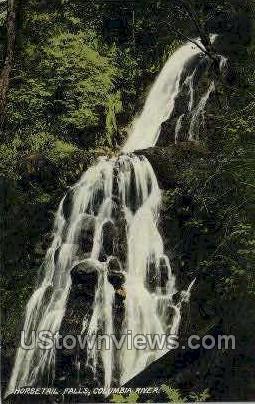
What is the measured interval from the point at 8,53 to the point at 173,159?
91.9 inches

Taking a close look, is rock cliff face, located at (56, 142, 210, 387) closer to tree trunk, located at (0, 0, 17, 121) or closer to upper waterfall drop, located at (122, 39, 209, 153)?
upper waterfall drop, located at (122, 39, 209, 153)

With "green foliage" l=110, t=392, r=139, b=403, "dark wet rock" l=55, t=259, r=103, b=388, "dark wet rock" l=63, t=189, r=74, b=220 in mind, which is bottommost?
"green foliage" l=110, t=392, r=139, b=403

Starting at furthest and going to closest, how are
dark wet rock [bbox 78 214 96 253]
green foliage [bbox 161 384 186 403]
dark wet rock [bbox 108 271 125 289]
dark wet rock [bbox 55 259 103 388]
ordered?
dark wet rock [bbox 78 214 96 253]
dark wet rock [bbox 108 271 125 289]
dark wet rock [bbox 55 259 103 388]
green foliage [bbox 161 384 186 403]

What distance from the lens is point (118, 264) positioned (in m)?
6.95

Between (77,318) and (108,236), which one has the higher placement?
(108,236)

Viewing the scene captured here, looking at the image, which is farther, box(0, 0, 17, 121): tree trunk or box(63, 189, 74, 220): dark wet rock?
box(0, 0, 17, 121): tree trunk

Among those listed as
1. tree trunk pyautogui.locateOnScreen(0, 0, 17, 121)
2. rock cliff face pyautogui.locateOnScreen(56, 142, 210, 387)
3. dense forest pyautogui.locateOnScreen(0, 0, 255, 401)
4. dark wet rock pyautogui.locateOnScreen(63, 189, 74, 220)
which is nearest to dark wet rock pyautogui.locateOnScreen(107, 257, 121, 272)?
rock cliff face pyautogui.locateOnScreen(56, 142, 210, 387)

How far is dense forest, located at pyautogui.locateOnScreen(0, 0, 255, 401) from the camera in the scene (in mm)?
6828

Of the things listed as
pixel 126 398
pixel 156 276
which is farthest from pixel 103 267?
pixel 126 398

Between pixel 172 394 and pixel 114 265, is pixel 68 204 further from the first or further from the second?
pixel 172 394

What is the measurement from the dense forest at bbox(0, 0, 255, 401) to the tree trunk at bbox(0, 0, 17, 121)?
13 mm

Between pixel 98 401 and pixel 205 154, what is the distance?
2.96 m

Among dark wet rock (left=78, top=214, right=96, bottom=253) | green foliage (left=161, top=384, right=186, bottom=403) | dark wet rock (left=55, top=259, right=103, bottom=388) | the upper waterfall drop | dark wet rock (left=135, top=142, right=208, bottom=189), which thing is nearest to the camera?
green foliage (left=161, top=384, right=186, bottom=403)

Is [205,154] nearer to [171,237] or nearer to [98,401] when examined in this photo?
[171,237]
